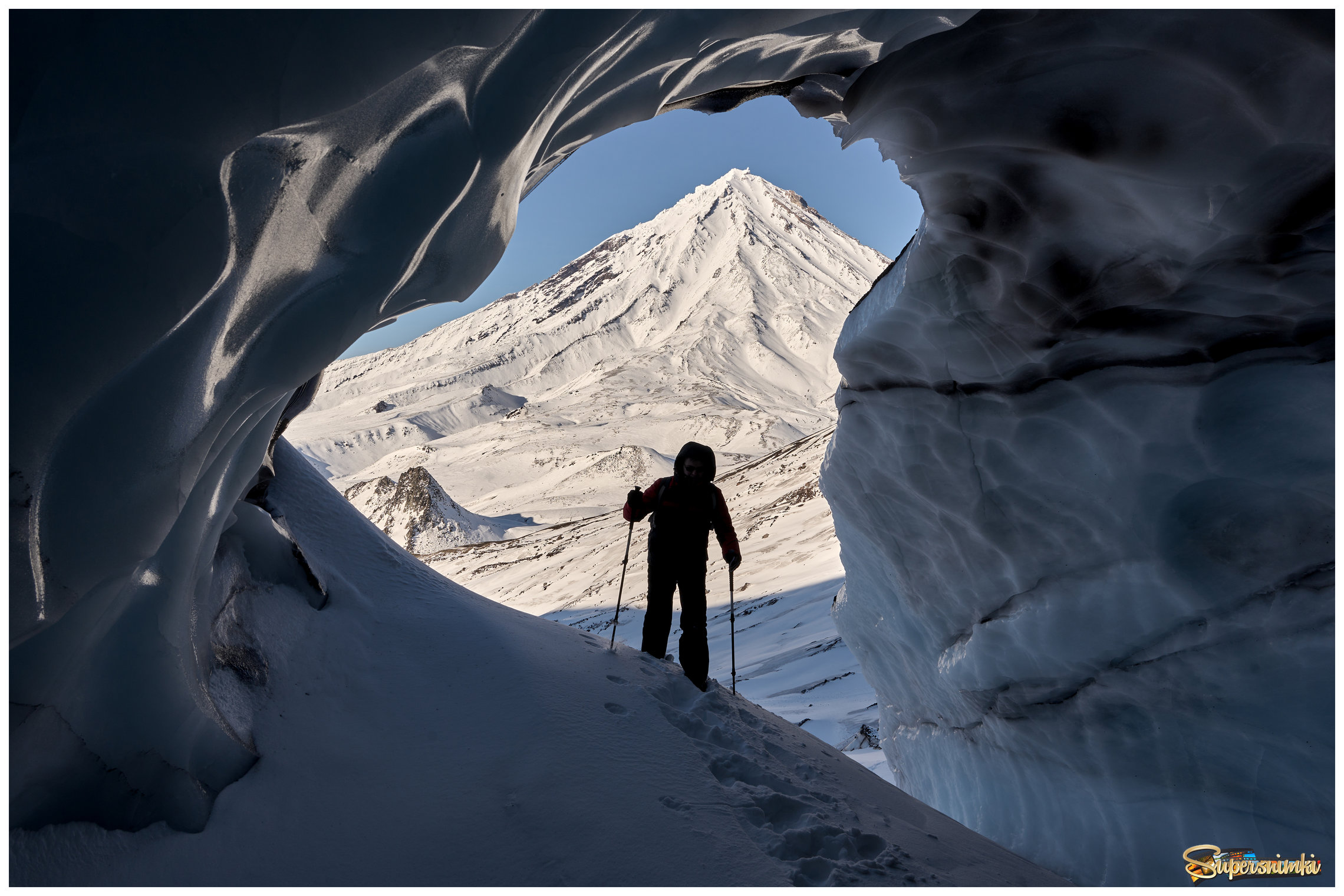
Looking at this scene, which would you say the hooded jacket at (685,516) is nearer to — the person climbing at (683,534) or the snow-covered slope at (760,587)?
the person climbing at (683,534)

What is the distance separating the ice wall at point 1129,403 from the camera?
2.16 metres

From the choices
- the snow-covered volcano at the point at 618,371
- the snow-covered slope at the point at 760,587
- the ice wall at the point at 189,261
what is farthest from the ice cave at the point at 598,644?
the snow-covered volcano at the point at 618,371

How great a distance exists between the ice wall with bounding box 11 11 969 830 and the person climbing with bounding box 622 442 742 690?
172 cm

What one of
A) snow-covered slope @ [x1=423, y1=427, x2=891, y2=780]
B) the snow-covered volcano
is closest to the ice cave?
snow-covered slope @ [x1=423, y1=427, x2=891, y2=780]

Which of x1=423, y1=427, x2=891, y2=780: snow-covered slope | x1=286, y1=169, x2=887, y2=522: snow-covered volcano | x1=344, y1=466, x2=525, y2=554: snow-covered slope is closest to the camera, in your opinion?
x1=423, y1=427, x2=891, y2=780: snow-covered slope

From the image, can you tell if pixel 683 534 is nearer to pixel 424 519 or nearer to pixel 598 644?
pixel 598 644

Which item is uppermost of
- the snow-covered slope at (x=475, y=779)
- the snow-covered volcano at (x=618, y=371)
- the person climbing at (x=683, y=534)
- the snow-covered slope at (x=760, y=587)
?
the snow-covered volcano at (x=618, y=371)

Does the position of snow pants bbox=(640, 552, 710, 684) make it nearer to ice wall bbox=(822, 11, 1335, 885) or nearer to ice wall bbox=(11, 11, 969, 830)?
ice wall bbox=(822, 11, 1335, 885)

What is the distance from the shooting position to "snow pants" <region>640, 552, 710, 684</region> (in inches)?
133

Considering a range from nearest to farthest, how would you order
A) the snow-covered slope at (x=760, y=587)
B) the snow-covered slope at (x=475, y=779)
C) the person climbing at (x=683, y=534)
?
the snow-covered slope at (x=475, y=779) < the person climbing at (x=683, y=534) < the snow-covered slope at (x=760, y=587)

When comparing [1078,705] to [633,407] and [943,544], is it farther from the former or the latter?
[633,407]

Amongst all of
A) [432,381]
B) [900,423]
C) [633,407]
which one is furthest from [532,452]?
[900,423]

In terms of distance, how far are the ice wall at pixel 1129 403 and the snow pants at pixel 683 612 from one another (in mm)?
1270

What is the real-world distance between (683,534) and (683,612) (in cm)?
42
